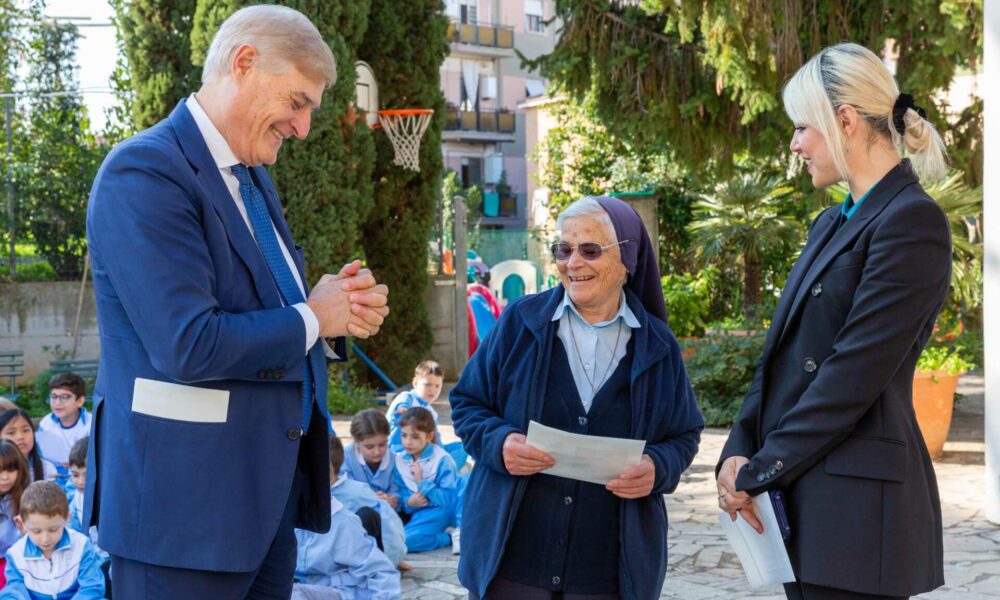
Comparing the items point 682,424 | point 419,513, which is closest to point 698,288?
point 419,513

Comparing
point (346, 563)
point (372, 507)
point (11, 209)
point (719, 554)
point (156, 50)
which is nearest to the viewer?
point (346, 563)

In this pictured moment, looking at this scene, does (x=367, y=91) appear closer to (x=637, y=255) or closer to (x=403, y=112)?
(x=403, y=112)

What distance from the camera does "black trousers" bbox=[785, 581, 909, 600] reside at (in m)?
2.70

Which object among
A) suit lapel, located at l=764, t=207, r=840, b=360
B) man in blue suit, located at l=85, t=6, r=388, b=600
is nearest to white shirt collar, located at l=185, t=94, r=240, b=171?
man in blue suit, located at l=85, t=6, r=388, b=600

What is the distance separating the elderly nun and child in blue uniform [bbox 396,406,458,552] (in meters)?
3.53

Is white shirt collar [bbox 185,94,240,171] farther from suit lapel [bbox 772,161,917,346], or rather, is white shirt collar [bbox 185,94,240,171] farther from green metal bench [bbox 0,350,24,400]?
green metal bench [bbox 0,350,24,400]

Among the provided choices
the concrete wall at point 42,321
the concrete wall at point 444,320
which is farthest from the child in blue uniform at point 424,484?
the concrete wall at point 444,320

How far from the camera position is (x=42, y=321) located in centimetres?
1305

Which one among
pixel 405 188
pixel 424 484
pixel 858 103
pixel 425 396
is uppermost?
pixel 405 188

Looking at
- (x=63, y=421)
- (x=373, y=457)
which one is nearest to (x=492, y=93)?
(x=63, y=421)

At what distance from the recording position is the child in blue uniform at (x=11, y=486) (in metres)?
5.59

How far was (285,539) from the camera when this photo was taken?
266 cm

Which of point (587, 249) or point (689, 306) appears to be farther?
point (689, 306)

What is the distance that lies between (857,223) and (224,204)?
1.47 meters
